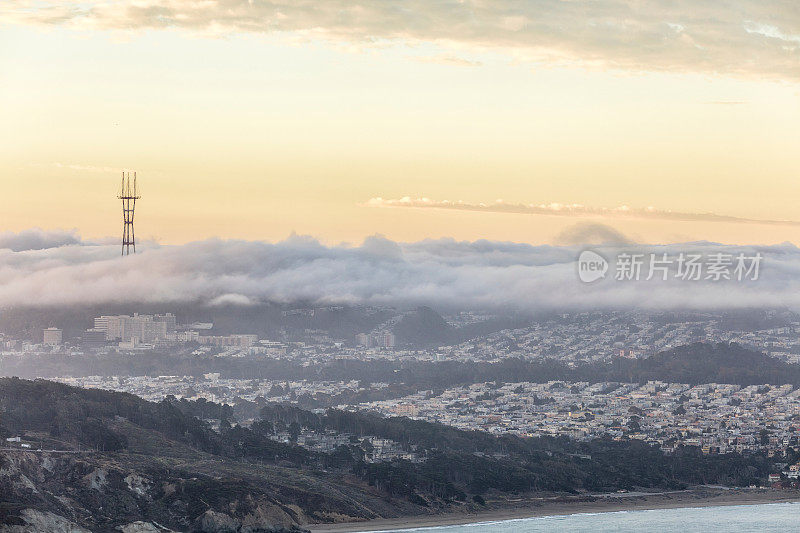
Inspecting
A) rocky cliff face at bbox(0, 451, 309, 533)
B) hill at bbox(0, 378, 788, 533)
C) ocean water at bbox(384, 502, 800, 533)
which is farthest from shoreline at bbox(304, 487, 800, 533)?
rocky cliff face at bbox(0, 451, 309, 533)

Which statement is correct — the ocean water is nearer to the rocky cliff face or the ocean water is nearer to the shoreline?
the shoreline

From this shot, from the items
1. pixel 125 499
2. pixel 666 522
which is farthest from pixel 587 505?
pixel 125 499

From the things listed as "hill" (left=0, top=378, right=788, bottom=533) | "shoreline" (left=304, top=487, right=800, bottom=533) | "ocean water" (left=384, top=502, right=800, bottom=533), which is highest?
"hill" (left=0, top=378, right=788, bottom=533)

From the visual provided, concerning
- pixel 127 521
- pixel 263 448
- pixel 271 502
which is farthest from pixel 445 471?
pixel 127 521

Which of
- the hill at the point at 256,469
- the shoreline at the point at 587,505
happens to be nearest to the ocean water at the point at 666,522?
the shoreline at the point at 587,505

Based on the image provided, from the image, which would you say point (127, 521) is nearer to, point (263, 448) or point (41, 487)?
point (41, 487)

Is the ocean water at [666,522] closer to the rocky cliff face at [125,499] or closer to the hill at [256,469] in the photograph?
the hill at [256,469]

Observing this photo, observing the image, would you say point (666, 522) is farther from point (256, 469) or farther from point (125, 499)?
point (125, 499)
